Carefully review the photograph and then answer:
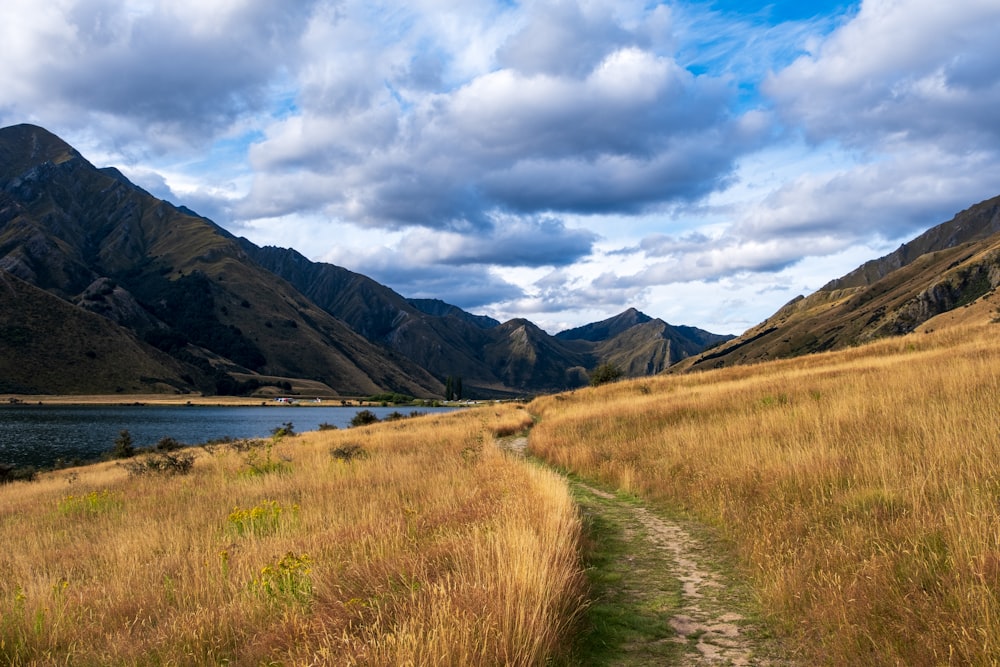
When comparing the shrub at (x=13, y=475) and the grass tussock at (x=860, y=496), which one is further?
the shrub at (x=13, y=475)

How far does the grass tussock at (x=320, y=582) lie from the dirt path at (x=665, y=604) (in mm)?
488

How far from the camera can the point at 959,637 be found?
3918 millimetres

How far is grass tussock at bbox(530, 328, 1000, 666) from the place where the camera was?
4.34 m

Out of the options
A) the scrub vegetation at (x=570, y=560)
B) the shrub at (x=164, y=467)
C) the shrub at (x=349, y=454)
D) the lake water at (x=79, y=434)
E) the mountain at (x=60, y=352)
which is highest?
the mountain at (x=60, y=352)

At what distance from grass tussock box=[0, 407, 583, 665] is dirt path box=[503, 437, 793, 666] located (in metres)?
0.49

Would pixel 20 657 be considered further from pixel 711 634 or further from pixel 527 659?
pixel 711 634

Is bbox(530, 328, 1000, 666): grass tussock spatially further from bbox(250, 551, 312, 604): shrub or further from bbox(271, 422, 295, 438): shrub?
bbox(271, 422, 295, 438): shrub

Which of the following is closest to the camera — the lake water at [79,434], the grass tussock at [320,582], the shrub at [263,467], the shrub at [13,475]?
the grass tussock at [320,582]

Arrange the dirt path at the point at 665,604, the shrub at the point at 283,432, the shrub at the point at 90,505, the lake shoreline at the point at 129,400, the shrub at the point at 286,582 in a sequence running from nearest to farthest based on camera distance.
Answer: the dirt path at the point at 665,604, the shrub at the point at 286,582, the shrub at the point at 90,505, the shrub at the point at 283,432, the lake shoreline at the point at 129,400

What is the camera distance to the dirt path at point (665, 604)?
4895 mm

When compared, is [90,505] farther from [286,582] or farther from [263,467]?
[286,582]

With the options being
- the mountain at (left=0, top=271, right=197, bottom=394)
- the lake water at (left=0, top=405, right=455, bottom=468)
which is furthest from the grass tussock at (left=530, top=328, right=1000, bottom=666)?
the mountain at (left=0, top=271, right=197, bottom=394)

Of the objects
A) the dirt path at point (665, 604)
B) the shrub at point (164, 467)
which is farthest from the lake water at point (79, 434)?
the dirt path at point (665, 604)

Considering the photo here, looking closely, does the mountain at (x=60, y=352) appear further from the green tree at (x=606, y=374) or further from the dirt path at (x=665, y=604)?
the dirt path at (x=665, y=604)
